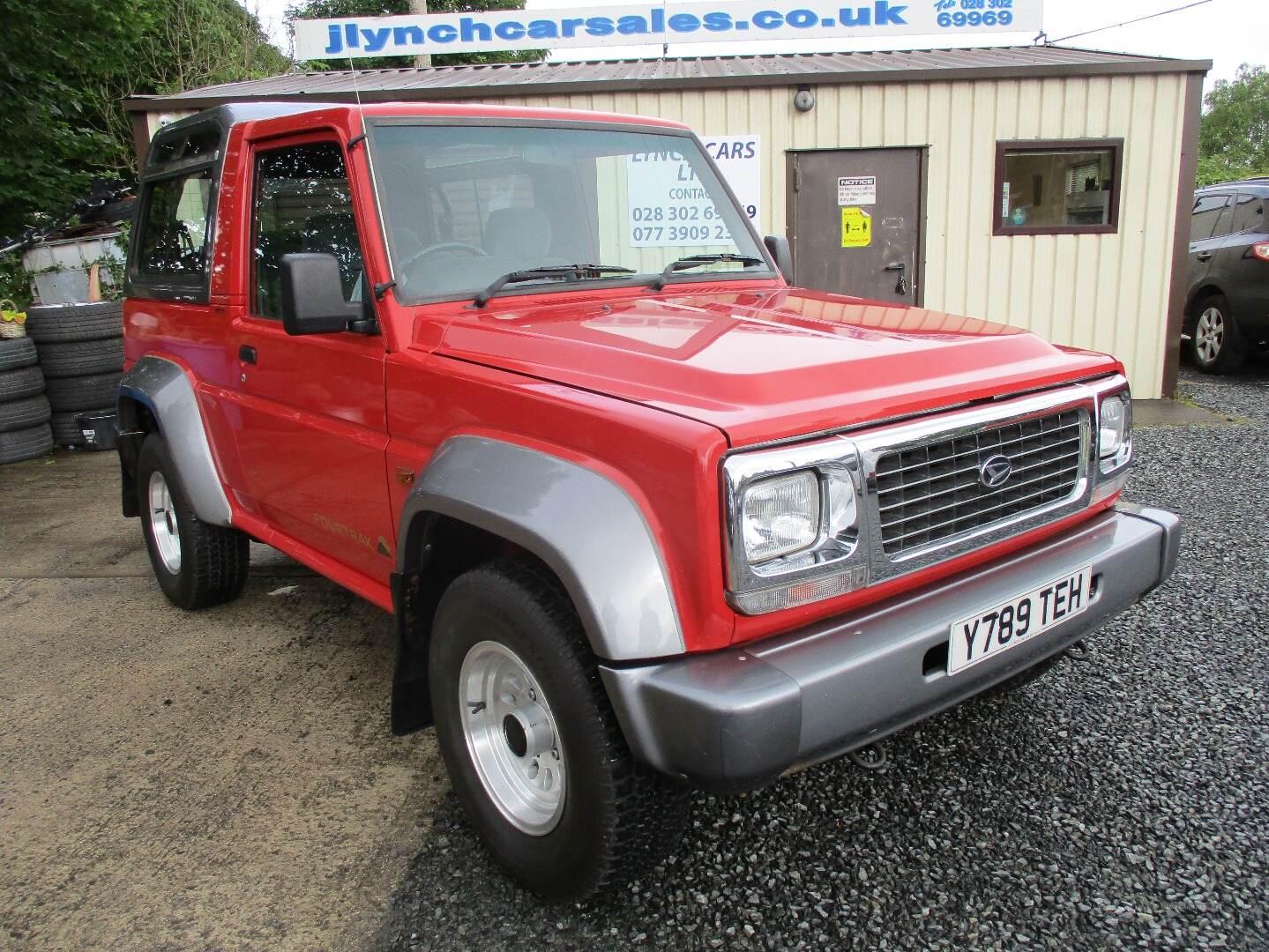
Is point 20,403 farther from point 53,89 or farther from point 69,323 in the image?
point 53,89

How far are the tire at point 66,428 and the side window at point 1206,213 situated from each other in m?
10.5

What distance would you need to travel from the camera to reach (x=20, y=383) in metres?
7.23

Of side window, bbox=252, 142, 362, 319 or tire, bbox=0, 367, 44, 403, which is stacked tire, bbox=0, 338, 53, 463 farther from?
side window, bbox=252, 142, 362, 319

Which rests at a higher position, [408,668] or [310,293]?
[310,293]

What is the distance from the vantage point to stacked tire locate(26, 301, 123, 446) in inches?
294

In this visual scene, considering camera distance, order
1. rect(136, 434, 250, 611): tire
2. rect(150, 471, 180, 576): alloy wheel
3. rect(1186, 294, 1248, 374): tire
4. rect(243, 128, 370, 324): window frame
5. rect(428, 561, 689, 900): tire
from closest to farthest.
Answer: rect(428, 561, 689, 900): tire → rect(243, 128, 370, 324): window frame → rect(136, 434, 250, 611): tire → rect(150, 471, 180, 576): alloy wheel → rect(1186, 294, 1248, 374): tire

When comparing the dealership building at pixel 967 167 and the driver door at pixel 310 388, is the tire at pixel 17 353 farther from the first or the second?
the driver door at pixel 310 388

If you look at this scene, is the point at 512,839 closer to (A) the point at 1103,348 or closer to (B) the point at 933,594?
(B) the point at 933,594

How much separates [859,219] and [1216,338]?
4.25m

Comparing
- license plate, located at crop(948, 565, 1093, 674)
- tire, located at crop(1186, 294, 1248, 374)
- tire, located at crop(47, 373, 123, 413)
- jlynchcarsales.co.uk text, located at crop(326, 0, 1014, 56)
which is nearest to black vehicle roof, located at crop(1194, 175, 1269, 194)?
tire, located at crop(1186, 294, 1248, 374)

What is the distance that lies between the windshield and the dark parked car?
7.40 m

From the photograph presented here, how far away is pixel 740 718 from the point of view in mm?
1702

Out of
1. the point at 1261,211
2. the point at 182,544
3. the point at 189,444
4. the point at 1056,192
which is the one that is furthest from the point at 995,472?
the point at 1261,211

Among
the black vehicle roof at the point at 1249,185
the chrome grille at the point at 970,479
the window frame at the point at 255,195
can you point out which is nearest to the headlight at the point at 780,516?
the chrome grille at the point at 970,479
